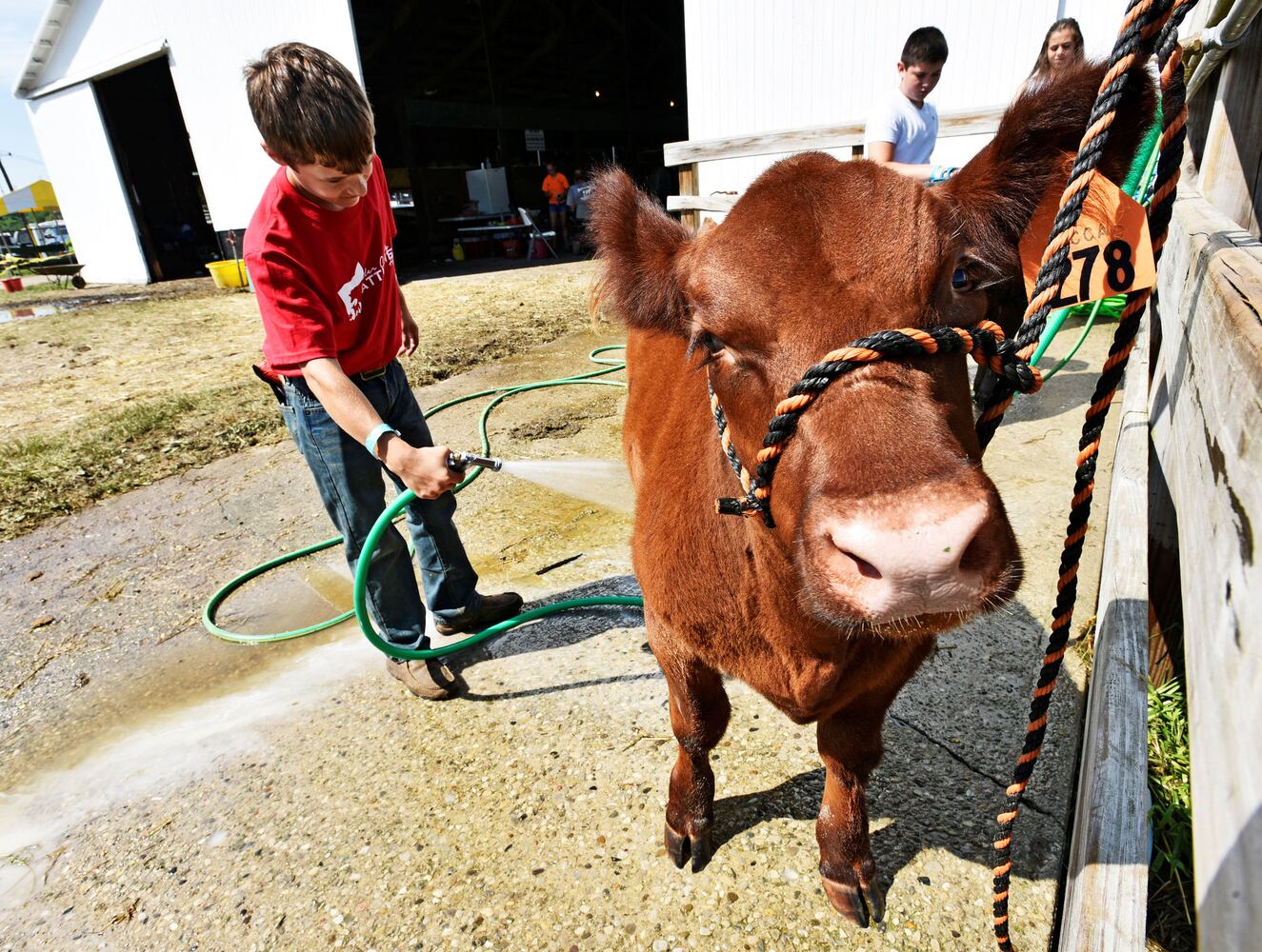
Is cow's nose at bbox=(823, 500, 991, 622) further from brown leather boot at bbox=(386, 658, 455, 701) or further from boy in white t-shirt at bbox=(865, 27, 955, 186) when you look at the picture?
boy in white t-shirt at bbox=(865, 27, 955, 186)

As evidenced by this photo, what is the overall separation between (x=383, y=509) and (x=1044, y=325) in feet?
7.86

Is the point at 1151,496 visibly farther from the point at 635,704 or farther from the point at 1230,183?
the point at 635,704

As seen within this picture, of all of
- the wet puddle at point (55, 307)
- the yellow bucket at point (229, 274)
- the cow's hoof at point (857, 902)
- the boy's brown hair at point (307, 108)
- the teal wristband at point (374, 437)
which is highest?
the boy's brown hair at point (307, 108)

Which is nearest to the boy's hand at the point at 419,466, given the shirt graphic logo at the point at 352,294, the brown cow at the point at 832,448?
the shirt graphic logo at the point at 352,294

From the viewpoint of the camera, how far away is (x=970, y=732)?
94.9 inches

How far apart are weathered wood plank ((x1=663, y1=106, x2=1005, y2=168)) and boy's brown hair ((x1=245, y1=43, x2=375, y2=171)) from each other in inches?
212

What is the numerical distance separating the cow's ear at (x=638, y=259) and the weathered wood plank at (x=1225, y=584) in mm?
1138

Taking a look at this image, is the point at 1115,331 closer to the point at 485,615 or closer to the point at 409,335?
the point at 485,615

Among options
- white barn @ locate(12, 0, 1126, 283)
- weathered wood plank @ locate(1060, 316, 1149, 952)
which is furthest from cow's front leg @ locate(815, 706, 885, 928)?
white barn @ locate(12, 0, 1126, 283)

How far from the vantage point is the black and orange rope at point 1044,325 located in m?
1.05

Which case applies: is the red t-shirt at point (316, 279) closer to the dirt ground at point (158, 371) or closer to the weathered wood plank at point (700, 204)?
the dirt ground at point (158, 371)

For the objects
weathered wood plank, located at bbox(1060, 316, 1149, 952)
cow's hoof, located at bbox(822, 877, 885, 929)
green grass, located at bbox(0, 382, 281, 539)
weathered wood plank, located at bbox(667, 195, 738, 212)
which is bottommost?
cow's hoof, located at bbox(822, 877, 885, 929)

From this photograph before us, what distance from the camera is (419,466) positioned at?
219 cm

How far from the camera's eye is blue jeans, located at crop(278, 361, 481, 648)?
8.27 ft
